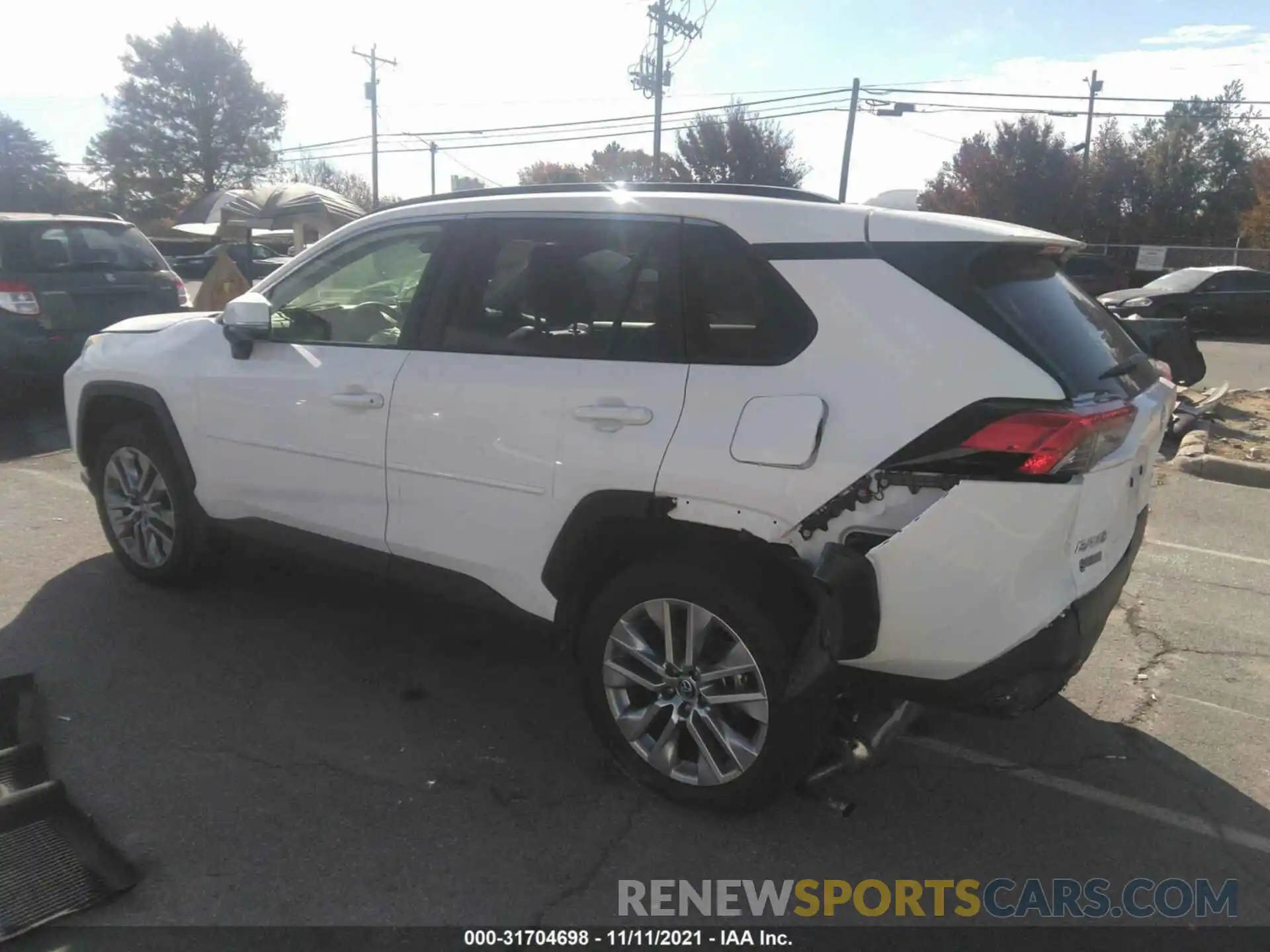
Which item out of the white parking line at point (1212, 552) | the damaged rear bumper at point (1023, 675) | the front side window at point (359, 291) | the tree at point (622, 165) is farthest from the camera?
the tree at point (622, 165)

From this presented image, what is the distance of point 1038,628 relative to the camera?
8.46ft

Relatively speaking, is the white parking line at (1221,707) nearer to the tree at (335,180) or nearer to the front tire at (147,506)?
the front tire at (147,506)

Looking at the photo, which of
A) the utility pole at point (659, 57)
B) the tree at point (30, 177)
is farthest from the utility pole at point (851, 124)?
the tree at point (30, 177)

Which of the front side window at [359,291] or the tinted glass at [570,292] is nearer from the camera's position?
the tinted glass at [570,292]

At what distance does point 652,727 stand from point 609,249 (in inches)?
62.6

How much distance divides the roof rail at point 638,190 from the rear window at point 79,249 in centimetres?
625

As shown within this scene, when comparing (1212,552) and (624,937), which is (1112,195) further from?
(624,937)

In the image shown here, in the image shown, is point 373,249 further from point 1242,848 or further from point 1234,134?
point 1234,134

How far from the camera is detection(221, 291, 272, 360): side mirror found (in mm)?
3924

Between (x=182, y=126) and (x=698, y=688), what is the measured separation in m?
66.7

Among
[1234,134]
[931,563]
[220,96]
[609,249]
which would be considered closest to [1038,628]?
[931,563]

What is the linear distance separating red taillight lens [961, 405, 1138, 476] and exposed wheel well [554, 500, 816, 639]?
61 cm

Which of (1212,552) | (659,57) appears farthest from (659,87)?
(1212,552)

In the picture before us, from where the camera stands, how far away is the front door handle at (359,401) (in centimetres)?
361
